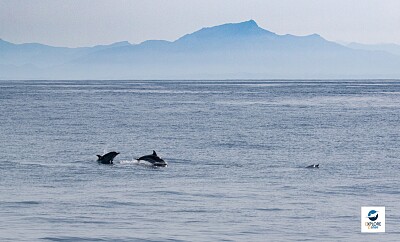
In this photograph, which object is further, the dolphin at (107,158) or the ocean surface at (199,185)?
the dolphin at (107,158)

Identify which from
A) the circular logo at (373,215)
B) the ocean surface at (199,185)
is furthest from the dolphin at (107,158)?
the circular logo at (373,215)

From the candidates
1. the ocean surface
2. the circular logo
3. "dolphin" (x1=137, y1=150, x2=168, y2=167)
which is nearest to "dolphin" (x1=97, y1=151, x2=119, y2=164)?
the ocean surface

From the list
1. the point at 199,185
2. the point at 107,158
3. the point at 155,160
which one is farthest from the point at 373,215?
the point at 107,158

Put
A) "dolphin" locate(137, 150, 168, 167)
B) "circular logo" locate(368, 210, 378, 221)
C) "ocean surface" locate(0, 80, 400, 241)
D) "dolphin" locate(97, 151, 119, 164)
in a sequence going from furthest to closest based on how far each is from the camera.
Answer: "dolphin" locate(97, 151, 119, 164)
"dolphin" locate(137, 150, 168, 167)
"circular logo" locate(368, 210, 378, 221)
"ocean surface" locate(0, 80, 400, 241)

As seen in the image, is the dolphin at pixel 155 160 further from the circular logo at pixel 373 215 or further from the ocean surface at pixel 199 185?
the circular logo at pixel 373 215

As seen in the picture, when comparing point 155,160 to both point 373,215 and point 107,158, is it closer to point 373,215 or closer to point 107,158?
point 107,158

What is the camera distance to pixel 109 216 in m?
24.5

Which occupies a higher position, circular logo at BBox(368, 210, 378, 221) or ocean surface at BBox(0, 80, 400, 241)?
circular logo at BBox(368, 210, 378, 221)

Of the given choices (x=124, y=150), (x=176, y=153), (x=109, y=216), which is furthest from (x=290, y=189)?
(x=124, y=150)

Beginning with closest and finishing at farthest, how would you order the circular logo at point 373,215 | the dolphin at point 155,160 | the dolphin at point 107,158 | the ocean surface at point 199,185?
the ocean surface at point 199,185, the circular logo at point 373,215, the dolphin at point 155,160, the dolphin at point 107,158

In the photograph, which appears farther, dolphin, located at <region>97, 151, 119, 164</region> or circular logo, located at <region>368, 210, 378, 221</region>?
dolphin, located at <region>97, 151, 119, 164</region>

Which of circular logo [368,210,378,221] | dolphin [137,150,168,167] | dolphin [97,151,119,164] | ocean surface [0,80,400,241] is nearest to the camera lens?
ocean surface [0,80,400,241]

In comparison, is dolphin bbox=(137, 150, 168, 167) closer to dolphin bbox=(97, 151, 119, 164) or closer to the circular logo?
dolphin bbox=(97, 151, 119, 164)

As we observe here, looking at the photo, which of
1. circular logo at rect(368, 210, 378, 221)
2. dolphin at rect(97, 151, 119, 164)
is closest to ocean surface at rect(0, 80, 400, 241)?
circular logo at rect(368, 210, 378, 221)
